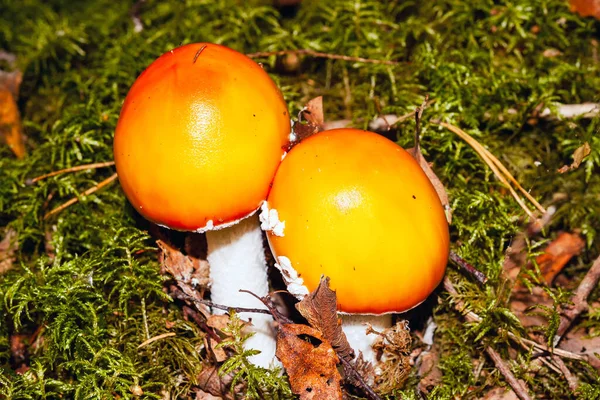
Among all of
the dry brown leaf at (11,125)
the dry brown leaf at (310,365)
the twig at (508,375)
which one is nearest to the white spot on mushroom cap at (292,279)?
the dry brown leaf at (310,365)

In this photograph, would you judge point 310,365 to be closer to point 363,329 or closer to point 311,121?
point 363,329

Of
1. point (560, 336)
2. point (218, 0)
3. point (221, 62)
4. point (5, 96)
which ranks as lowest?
point (560, 336)

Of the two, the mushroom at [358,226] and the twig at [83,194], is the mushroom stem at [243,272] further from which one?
the twig at [83,194]

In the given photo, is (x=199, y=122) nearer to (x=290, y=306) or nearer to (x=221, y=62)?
(x=221, y=62)

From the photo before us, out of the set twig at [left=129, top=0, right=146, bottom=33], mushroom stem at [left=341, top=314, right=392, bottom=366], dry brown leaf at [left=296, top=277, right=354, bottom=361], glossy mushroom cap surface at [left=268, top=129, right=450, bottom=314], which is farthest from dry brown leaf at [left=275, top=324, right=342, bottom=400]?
twig at [left=129, top=0, right=146, bottom=33]

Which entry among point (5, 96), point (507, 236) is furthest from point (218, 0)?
point (507, 236)

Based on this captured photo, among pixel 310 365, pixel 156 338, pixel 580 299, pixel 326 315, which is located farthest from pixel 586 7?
pixel 156 338
